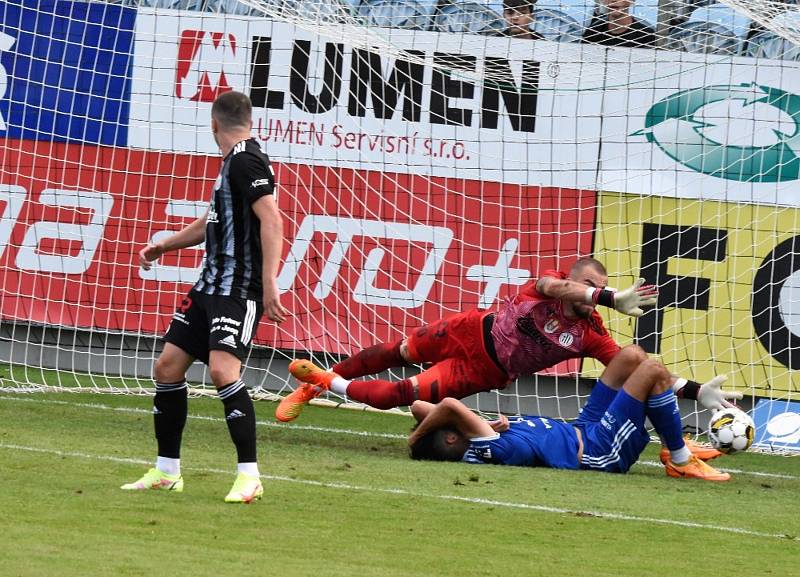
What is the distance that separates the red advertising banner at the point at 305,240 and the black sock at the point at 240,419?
19.5 ft

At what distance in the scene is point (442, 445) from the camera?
30.3ft

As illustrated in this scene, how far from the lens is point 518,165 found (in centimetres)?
1288

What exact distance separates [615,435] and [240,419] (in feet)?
9.81

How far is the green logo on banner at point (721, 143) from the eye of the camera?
12.4m

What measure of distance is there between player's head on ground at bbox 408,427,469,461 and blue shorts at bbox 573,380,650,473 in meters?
0.75

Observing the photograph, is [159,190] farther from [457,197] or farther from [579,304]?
[579,304]

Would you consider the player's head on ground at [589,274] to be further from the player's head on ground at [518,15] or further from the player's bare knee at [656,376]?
the player's head on ground at [518,15]

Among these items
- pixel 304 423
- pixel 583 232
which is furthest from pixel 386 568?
pixel 583 232

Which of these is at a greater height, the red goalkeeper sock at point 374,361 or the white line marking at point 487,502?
the red goalkeeper sock at point 374,361

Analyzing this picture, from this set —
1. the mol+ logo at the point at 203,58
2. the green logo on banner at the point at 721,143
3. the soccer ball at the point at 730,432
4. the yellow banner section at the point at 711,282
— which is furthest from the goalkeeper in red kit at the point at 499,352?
the mol+ logo at the point at 203,58

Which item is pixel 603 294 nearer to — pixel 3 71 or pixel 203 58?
pixel 203 58

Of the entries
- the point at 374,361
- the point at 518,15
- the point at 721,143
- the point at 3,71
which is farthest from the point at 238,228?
the point at 3,71

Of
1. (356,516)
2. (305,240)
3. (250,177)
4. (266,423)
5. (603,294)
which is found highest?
(250,177)

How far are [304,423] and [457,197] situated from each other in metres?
2.64
